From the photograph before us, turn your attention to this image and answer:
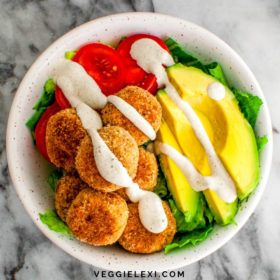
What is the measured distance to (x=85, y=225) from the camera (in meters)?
1.71

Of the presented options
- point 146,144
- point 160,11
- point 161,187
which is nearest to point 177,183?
point 161,187

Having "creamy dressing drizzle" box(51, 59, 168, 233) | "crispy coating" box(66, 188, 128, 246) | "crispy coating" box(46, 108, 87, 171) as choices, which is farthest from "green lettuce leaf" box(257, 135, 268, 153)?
"crispy coating" box(46, 108, 87, 171)

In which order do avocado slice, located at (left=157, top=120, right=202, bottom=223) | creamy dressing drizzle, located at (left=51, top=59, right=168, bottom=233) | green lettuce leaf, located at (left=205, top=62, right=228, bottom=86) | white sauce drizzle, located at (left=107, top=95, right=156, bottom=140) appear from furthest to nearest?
green lettuce leaf, located at (left=205, top=62, right=228, bottom=86) → avocado slice, located at (left=157, top=120, right=202, bottom=223) → white sauce drizzle, located at (left=107, top=95, right=156, bottom=140) → creamy dressing drizzle, located at (left=51, top=59, right=168, bottom=233)

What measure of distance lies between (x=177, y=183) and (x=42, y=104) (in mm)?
776

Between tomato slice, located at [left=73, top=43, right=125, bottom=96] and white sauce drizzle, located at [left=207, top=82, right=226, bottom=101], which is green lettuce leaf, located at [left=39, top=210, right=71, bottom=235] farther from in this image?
white sauce drizzle, located at [left=207, top=82, right=226, bottom=101]

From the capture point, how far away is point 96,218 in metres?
1.70

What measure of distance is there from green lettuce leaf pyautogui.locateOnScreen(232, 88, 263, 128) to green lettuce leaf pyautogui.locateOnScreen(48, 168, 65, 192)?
0.95m

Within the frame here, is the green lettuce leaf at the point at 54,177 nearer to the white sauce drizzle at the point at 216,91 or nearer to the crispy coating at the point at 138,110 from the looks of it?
the crispy coating at the point at 138,110

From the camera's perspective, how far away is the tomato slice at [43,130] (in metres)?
1.95

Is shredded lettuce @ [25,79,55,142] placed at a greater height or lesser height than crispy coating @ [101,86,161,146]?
lesser

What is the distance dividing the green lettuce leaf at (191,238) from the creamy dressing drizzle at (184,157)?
0.20 metres

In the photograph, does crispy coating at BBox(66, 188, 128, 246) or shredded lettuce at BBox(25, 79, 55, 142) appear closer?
crispy coating at BBox(66, 188, 128, 246)

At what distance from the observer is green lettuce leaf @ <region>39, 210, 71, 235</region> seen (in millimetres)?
1827

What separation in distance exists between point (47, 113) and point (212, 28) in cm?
108
